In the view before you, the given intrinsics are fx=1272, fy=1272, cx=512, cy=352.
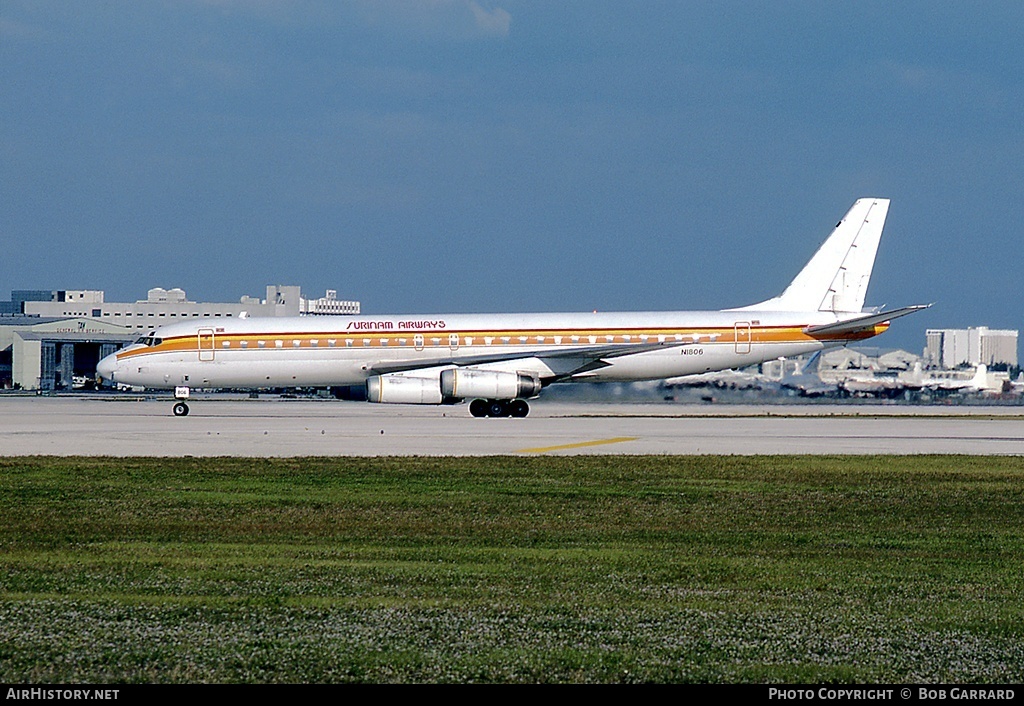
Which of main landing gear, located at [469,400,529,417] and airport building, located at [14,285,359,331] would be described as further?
airport building, located at [14,285,359,331]

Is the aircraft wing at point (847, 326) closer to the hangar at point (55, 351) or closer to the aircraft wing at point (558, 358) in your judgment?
the aircraft wing at point (558, 358)

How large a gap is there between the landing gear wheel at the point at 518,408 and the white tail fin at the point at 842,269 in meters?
9.77

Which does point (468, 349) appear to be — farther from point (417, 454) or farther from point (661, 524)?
point (661, 524)

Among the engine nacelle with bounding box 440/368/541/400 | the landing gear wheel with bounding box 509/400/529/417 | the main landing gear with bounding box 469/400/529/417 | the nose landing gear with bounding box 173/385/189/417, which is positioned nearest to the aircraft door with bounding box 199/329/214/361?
the nose landing gear with bounding box 173/385/189/417

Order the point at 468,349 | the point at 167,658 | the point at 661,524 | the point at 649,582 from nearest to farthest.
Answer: the point at 167,658, the point at 649,582, the point at 661,524, the point at 468,349

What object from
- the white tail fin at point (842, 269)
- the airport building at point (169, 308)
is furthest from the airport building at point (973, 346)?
the white tail fin at point (842, 269)

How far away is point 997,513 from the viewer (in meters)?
15.3

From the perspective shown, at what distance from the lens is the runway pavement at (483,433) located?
2634 cm

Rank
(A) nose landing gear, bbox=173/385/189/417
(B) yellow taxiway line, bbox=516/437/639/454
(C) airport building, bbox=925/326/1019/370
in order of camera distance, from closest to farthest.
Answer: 1. (B) yellow taxiway line, bbox=516/437/639/454
2. (A) nose landing gear, bbox=173/385/189/417
3. (C) airport building, bbox=925/326/1019/370

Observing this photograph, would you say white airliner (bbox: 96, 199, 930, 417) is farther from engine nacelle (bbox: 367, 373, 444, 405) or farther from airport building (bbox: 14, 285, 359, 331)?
airport building (bbox: 14, 285, 359, 331)

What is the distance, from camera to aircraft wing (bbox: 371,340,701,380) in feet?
144

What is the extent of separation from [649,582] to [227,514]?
6.30 metres

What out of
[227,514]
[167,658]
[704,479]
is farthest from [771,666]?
[704,479]

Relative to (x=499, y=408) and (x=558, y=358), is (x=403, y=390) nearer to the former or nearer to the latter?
(x=499, y=408)
